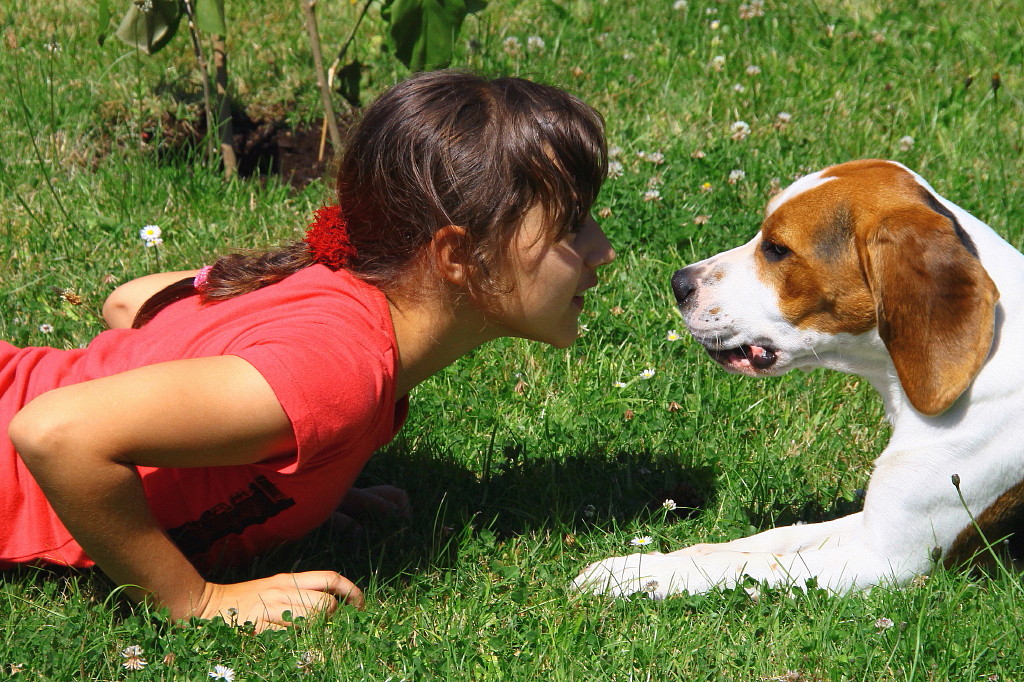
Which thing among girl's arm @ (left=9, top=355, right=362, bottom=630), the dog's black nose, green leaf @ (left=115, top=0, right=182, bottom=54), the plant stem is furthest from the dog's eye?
green leaf @ (left=115, top=0, right=182, bottom=54)

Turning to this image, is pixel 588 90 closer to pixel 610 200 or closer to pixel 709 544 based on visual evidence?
pixel 610 200

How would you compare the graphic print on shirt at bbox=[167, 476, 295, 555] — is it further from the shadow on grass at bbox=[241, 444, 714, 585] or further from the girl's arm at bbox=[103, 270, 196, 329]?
the girl's arm at bbox=[103, 270, 196, 329]

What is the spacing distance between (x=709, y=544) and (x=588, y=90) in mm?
3266

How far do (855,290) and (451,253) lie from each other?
107 centimetres

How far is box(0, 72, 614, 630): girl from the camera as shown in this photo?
2453 millimetres

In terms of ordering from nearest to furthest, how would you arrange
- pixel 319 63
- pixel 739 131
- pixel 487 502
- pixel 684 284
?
1. pixel 684 284
2. pixel 487 502
3. pixel 319 63
4. pixel 739 131

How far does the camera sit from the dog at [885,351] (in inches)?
106

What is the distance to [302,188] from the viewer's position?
16.5 ft

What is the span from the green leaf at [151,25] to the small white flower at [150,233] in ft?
2.32

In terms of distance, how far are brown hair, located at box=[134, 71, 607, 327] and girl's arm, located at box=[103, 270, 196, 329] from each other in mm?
887

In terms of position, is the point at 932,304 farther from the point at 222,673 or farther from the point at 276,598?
the point at 222,673

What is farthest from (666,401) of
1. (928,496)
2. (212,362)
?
(212,362)

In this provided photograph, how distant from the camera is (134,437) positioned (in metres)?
2.31

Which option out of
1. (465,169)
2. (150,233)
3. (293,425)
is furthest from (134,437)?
(150,233)
